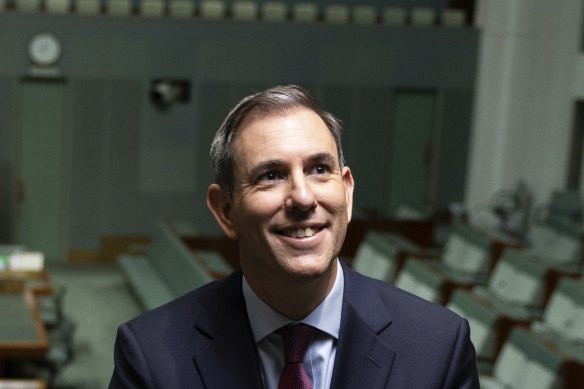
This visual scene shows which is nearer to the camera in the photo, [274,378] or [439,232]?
[274,378]

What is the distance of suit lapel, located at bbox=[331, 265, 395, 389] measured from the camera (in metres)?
1.96

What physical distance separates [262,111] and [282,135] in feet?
0.25

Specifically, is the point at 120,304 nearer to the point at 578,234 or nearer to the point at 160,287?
the point at 160,287

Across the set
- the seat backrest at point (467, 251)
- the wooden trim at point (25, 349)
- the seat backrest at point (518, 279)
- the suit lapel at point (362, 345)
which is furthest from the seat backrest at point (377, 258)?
the suit lapel at point (362, 345)

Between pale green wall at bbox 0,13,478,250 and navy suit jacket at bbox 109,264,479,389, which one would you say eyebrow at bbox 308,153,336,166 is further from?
pale green wall at bbox 0,13,478,250

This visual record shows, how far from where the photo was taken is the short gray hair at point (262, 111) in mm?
1969

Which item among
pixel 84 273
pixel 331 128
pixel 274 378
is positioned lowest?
pixel 84 273

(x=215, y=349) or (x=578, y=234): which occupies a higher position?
(x=215, y=349)

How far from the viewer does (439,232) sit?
14.4 meters

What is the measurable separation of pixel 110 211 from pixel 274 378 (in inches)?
515

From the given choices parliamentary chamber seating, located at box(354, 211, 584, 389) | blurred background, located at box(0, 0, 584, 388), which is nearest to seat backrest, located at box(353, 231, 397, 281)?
parliamentary chamber seating, located at box(354, 211, 584, 389)

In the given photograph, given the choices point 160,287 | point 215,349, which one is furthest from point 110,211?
point 215,349

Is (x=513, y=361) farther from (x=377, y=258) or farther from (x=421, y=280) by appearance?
(x=377, y=258)

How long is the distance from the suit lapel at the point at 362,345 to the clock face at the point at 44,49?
12782 mm
